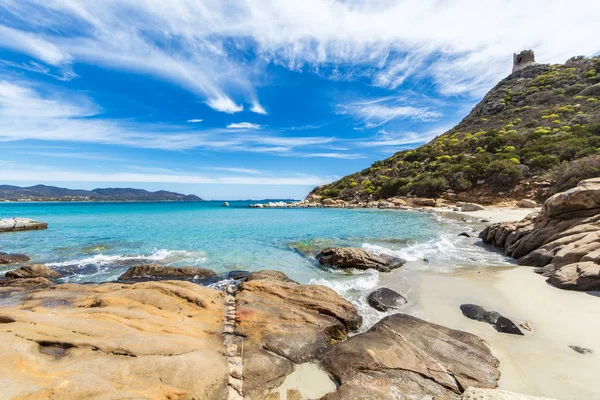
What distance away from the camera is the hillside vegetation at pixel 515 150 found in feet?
133

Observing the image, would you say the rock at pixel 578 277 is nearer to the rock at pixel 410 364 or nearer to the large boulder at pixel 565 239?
the large boulder at pixel 565 239

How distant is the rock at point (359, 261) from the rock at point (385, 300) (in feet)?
10.9

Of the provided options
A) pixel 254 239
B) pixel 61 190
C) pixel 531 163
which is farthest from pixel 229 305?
pixel 61 190

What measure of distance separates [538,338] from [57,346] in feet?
31.1

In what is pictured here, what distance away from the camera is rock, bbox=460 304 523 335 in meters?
6.33

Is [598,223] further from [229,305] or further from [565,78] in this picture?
[565,78]

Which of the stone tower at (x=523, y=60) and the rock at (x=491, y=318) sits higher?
the stone tower at (x=523, y=60)

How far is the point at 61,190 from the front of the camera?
194 metres

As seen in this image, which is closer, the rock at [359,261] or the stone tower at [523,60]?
the rock at [359,261]

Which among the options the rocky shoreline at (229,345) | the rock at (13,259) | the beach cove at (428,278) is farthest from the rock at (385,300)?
the rock at (13,259)

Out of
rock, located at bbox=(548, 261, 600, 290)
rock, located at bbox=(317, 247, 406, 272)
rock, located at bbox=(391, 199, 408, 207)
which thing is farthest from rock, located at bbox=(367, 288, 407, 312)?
rock, located at bbox=(391, 199, 408, 207)

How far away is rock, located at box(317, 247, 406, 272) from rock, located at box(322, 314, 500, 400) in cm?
629

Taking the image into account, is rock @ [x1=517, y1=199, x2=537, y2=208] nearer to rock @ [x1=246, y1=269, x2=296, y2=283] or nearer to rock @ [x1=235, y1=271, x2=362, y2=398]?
rock @ [x1=246, y1=269, x2=296, y2=283]

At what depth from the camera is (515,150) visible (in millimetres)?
49469
